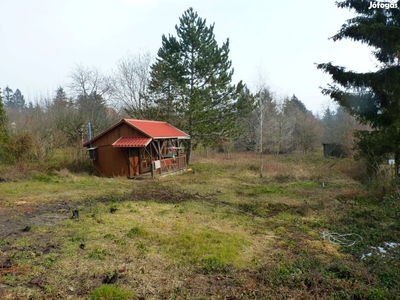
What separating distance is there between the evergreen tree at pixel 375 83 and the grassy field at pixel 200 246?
1877mm

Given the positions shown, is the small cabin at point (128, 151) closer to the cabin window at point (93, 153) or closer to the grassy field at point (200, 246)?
the cabin window at point (93, 153)

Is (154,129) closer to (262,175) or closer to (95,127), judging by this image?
(262,175)

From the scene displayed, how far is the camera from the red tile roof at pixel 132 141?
48.8 ft

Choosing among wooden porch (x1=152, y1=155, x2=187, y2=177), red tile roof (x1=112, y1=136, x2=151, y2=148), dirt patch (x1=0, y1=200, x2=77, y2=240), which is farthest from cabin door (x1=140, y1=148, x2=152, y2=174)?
dirt patch (x1=0, y1=200, x2=77, y2=240)

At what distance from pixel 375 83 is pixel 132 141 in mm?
12107

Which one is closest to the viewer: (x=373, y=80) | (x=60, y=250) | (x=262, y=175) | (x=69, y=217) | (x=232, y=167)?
(x=60, y=250)

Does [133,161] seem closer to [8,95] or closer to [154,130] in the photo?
[154,130]

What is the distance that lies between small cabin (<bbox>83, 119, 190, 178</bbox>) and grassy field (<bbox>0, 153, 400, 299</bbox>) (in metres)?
5.41

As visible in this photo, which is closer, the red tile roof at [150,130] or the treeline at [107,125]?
the red tile roof at [150,130]

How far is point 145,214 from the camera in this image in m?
7.99

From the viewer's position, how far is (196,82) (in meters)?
21.9

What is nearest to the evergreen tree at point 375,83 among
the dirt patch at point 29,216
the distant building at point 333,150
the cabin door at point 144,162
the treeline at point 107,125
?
the treeline at point 107,125

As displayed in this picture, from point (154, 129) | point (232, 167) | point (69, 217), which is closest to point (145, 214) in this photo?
point (69, 217)

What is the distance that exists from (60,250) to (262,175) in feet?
43.5
